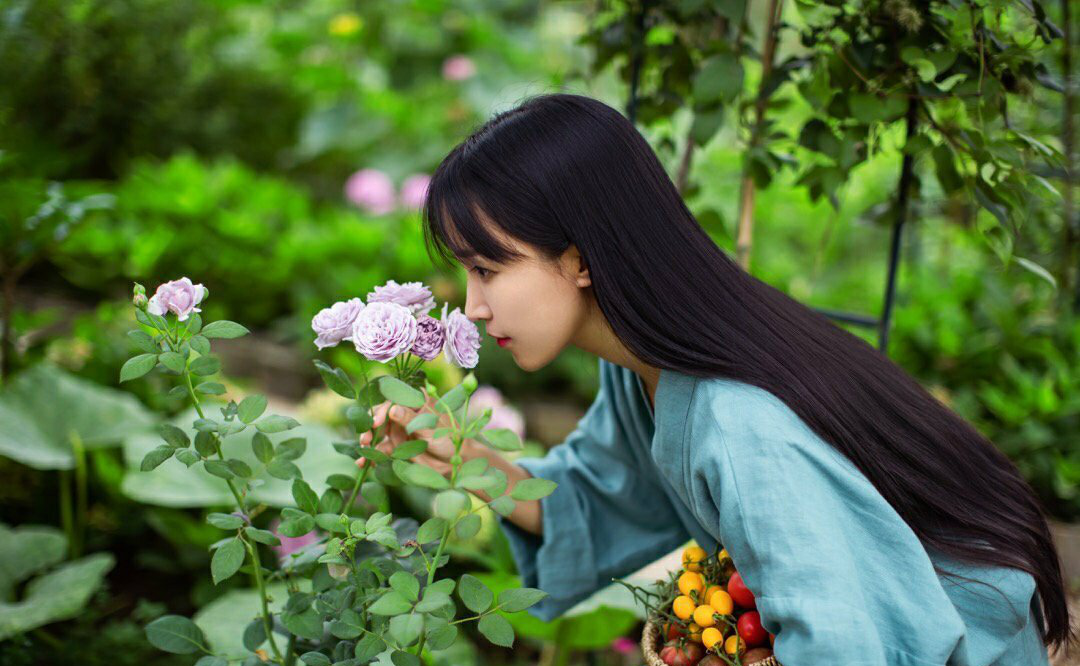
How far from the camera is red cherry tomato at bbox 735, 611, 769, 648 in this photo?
1.18 meters

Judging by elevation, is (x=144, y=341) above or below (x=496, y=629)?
above

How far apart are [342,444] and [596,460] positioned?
1.64 feet

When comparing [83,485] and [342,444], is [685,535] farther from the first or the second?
[83,485]

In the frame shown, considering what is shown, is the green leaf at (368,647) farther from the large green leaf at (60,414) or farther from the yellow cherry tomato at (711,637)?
the large green leaf at (60,414)

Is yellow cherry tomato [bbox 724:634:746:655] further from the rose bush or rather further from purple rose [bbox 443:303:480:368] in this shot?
purple rose [bbox 443:303:480:368]

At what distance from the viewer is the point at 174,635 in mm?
1286

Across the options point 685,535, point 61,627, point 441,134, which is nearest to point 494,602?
point 685,535

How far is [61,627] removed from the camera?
1.97 meters

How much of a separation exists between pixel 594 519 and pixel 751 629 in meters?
0.45

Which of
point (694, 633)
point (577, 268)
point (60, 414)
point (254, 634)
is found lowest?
point (60, 414)

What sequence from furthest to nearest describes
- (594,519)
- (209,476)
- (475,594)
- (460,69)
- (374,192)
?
(460,69)
(374,192)
(209,476)
(594,519)
(475,594)

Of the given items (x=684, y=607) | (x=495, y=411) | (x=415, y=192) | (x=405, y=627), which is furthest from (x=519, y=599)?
(x=415, y=192)

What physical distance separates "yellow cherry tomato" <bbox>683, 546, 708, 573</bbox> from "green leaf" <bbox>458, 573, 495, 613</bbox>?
346 mm

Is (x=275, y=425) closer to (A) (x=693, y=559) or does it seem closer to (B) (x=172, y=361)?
(B) (x=172, y=361)
